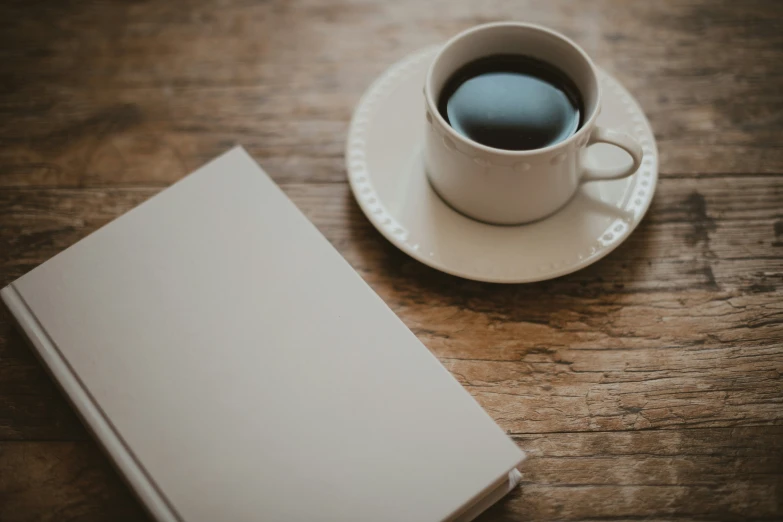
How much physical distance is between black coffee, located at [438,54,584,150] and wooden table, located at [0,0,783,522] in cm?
13

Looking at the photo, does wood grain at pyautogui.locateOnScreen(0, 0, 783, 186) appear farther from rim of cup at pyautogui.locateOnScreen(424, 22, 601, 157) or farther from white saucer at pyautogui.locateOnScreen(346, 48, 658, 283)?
rim of cup at pyautogui.locateOnScreen(424, 22, 601, 157)

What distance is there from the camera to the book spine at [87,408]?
442mm

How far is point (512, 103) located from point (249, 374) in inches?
13.3

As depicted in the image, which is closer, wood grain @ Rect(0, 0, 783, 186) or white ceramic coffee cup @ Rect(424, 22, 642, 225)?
white ceramic coffee cup @ Rect(424, 22, 642, 225)

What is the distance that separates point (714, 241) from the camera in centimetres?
60

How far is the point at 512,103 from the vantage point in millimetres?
573

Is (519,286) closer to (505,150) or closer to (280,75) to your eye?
(505,150)

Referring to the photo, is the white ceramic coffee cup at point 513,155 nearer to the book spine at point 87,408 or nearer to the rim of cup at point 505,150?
the rim of cup at point 505,150

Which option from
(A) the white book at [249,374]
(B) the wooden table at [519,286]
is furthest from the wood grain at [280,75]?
(A) the white book at [249,374]

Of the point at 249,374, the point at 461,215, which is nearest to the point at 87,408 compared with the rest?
the point at 249,374

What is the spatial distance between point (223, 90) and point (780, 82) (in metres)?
0.62

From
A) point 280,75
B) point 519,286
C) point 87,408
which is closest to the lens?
point 87,408

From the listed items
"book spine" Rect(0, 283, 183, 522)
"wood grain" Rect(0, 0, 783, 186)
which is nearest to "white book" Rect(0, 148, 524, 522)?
"book spine" Rect(0, 283, 183, 522)

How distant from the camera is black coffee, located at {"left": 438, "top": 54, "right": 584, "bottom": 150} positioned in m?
0.55
